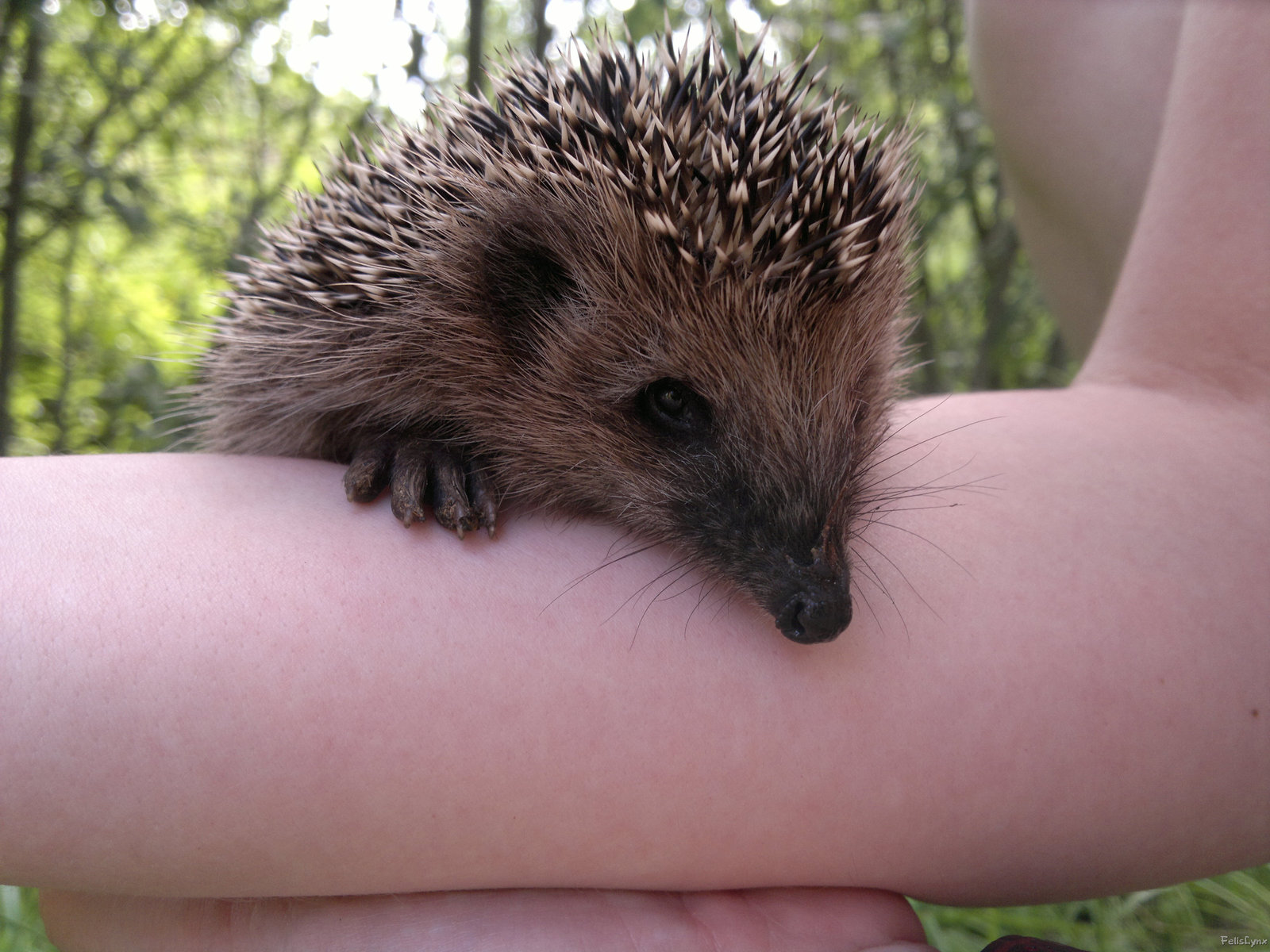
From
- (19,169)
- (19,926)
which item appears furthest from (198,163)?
(19,926)

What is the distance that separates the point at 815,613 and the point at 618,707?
235 mm

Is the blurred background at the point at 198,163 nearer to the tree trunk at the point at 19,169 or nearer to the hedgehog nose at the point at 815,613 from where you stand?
the tree trunk at the point at 19,169

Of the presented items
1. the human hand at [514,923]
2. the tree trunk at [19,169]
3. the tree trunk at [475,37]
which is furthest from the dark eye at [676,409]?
the tree trunk at [19,169]

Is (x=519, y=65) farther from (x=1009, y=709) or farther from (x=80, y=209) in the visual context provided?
(x=80, y=209)

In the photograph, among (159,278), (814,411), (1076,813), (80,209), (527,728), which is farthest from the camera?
(159,278)

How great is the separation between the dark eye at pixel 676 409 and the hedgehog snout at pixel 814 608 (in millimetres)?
269

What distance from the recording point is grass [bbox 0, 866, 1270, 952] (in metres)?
1.49

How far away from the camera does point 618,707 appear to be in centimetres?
94

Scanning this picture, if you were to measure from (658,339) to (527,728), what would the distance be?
0.55 meters

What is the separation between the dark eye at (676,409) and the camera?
47.4 inches

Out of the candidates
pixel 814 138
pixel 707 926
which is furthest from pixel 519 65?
pixel 707 926

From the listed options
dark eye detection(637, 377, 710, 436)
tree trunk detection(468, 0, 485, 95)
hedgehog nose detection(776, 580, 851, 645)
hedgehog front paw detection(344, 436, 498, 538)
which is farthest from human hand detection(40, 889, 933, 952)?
tree trunk detection(468, 0, 485, 95)

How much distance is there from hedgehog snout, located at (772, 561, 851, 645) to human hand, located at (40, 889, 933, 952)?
0.32 metres

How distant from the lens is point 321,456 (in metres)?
1.51
